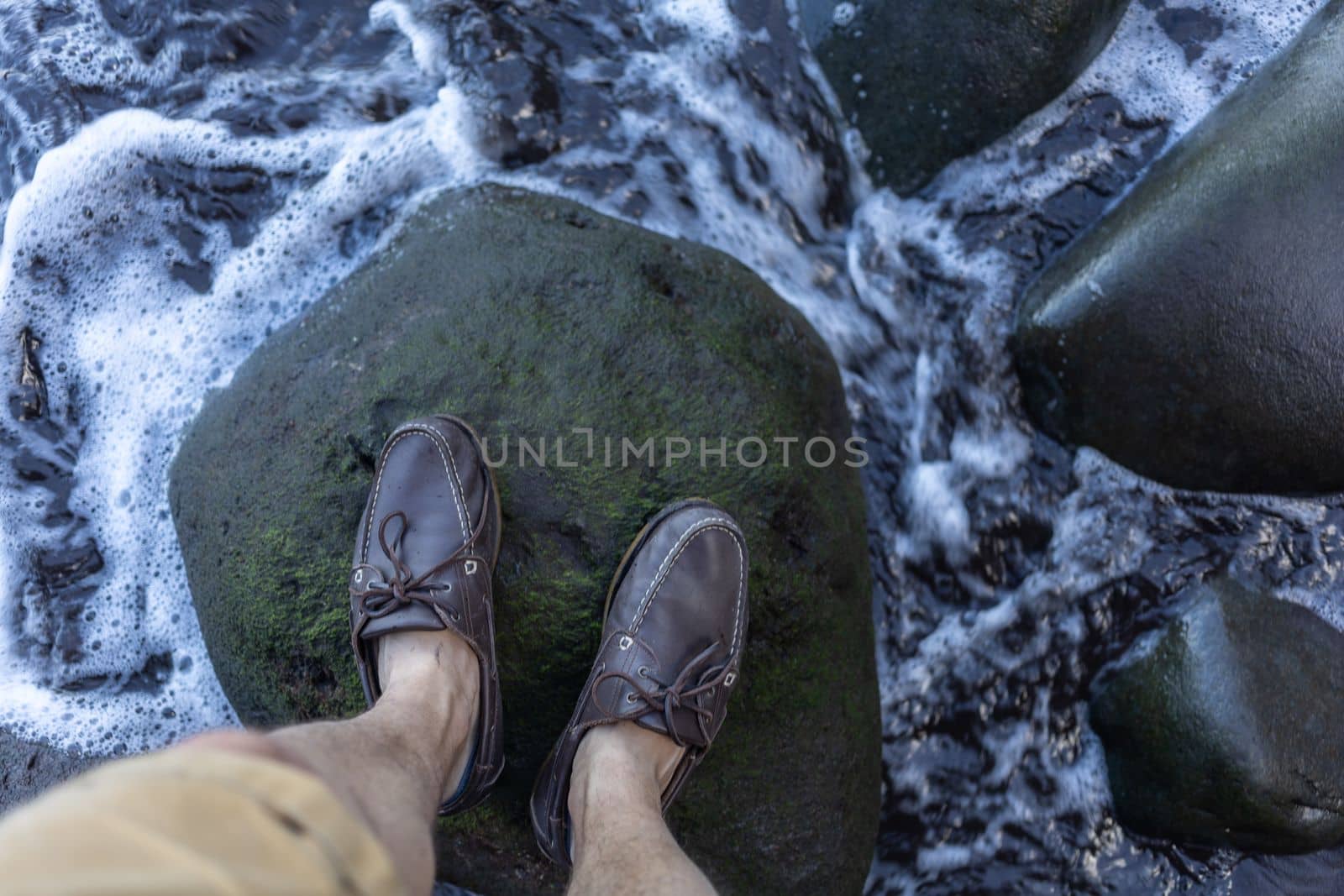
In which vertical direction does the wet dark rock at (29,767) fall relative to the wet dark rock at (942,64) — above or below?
below

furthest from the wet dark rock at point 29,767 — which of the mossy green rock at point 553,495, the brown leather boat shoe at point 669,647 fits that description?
the brown leather boat shoe at point 669,647

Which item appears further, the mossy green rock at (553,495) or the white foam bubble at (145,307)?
the white foam bubble at (145,307)

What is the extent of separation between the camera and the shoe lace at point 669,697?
198cm

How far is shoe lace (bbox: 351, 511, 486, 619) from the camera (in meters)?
1.95

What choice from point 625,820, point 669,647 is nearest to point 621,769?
point 625,820

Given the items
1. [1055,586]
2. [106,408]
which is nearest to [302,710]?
[106,408]

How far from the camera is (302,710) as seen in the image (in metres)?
2.13

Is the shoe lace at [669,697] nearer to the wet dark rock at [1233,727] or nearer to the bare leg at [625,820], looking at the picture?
the bare leg at [625,820]

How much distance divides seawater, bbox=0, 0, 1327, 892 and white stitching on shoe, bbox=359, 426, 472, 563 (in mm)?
923

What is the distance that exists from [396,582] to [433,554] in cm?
11

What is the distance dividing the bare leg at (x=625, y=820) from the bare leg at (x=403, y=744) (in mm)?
285

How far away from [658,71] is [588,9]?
309mm

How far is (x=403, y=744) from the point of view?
1671 millimetres

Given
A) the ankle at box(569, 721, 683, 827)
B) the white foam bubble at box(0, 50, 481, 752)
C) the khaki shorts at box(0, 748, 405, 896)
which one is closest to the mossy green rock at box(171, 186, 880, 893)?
the ankle at box(569, 721, 683, 827)
